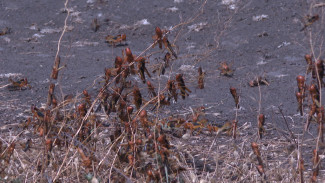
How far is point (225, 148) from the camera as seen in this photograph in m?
2.53

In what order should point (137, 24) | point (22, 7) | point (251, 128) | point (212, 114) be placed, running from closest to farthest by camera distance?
point (251, 128)
point (212, 114)
point (137, 24)
point (22, 7)

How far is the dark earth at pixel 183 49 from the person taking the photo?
3359mm

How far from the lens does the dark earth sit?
3.36 m

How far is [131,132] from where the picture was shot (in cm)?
193

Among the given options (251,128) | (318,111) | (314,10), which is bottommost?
(251,128)

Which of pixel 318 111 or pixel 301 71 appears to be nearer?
pixel 318 111

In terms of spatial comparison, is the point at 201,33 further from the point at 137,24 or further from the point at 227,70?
the point at 227,70

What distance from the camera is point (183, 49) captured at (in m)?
5.19

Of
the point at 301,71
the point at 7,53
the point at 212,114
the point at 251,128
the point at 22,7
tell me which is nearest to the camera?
the point at 251,128

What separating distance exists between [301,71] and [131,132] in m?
2.60

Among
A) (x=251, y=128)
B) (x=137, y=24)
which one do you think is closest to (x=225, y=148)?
(x=251, y=128)

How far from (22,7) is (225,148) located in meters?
5.23

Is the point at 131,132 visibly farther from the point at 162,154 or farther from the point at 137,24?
the point at 137,24

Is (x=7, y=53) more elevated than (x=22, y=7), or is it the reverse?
(x=22, y=7)
